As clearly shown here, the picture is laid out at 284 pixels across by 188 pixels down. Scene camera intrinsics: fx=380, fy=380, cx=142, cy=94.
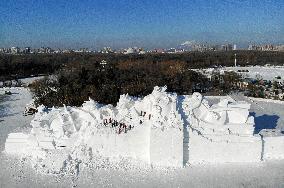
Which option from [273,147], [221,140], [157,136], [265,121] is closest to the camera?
[157,136]

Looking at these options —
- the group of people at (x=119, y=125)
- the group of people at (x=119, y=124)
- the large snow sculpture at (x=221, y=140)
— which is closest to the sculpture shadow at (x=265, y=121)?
the large snow sculpture at (x=221, y=140)

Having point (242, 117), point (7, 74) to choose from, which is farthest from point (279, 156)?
point (7, 74)

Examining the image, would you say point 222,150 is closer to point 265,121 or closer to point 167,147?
point 167,147

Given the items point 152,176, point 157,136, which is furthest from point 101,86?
point 152,176

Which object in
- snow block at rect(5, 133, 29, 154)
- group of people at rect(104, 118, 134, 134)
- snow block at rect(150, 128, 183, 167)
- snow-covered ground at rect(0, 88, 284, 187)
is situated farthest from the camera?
snow block at rect(5, 133, 29, 154)

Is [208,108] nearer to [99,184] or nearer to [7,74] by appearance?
[99,184]

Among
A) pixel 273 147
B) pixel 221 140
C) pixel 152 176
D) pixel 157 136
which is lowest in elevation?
pixel 152 176

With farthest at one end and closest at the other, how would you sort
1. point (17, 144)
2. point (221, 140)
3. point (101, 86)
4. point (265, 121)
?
1. point (101, 86)
2. point (265, 121)
3. point (17, 144)
4. point (221, 140)

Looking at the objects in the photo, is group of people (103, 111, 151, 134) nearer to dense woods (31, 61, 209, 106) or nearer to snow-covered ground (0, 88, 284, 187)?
snow-covered ground (0, 88, 284, 187)

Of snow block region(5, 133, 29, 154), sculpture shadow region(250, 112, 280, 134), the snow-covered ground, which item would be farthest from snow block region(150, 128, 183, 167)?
sculpture shadow region(250, 112, 280, 134)
